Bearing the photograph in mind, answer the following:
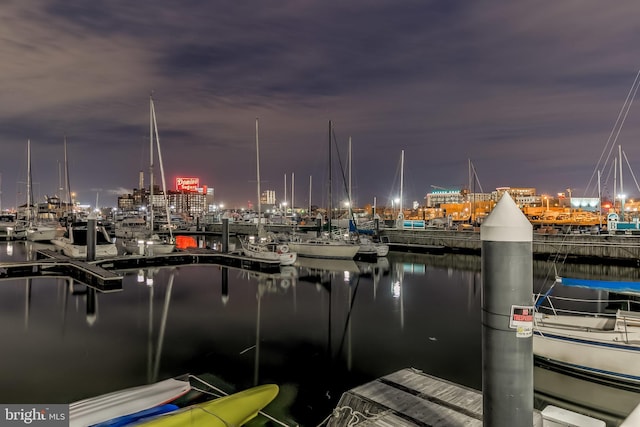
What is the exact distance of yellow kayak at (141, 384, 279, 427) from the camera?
26.2 ft

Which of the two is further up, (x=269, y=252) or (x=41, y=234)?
(x=41, y=234)

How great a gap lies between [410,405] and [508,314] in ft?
13.1

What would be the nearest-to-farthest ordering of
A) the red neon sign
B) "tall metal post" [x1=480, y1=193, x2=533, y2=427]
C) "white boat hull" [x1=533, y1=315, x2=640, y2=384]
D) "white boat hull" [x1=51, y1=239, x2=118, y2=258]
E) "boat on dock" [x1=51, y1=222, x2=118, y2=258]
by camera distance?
"tall metal post" [x1=480, y1=193, x2=533, y2=427] < "white boat hull" [x1=533, y1=315, x2=640, y2=384] < "white boat hull" [x1=51, y1=239, x2=118, y2=258] < "boat on dock" [x1=51, y1=222, x2=118, y2=258] < the red neon sign

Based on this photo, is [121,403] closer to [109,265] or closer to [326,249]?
[109,265]

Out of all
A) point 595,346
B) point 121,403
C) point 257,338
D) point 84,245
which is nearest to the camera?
point 121,403

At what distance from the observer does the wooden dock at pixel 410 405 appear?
7293 mm

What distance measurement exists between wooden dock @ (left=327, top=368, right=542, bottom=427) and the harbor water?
2.15m

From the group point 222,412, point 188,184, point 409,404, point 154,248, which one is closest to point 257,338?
point 222,412

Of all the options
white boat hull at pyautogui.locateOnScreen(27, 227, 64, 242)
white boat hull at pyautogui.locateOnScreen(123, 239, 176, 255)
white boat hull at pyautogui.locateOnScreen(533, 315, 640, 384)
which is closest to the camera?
white boat hull at pyautogui.locateOnScreen(533, 315, 640, 384)

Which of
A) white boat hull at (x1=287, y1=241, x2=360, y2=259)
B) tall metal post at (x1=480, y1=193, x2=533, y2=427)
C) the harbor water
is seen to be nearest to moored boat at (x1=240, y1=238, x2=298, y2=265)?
white boat hull at (x1=287, y1=241, x2=360, y2=259)

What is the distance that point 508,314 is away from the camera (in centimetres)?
509

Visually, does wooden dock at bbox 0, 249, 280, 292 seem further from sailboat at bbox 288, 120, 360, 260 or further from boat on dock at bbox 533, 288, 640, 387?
boat on dock at bbox 533, 288, 640, 387

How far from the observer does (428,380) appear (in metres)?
9.39

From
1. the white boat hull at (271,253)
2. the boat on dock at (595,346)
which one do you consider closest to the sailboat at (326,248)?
the white boat hull at (271,253)
